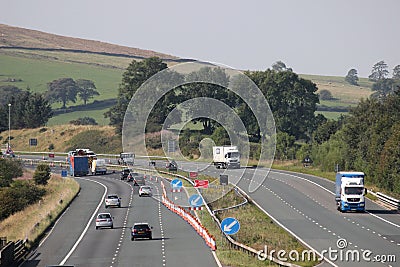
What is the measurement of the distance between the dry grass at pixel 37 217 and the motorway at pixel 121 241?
985 millimetres

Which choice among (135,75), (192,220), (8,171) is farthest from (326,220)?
(135,75)

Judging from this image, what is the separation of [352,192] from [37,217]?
27965mm

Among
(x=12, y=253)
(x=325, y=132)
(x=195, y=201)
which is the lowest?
(x=12, y=253)

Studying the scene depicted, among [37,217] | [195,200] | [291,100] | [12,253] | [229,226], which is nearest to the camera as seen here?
[229,226]

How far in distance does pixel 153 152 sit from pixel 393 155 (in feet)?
235

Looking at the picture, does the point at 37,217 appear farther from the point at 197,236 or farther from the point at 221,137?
the point at 221,137

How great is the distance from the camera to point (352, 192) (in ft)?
223

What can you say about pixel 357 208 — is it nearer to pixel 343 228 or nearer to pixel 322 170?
pixel 343 228

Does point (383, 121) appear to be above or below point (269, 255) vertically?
above

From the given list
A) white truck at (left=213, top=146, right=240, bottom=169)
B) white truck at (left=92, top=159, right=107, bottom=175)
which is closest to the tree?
white truck at (left=92, top=159, right=107, bottom=175)

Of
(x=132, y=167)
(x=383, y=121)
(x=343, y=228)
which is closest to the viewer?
(x=343, y=228)

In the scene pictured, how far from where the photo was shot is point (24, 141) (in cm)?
18400

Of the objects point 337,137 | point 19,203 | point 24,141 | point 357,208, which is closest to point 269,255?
point 357,208

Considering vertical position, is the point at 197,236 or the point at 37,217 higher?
the point at 197,236
